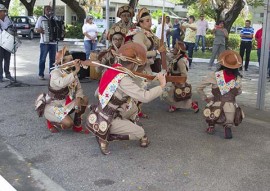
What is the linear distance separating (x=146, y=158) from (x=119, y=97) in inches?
31.8

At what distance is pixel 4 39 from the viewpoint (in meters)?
8.77

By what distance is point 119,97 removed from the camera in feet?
14.7

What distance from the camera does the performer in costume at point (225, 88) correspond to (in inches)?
202

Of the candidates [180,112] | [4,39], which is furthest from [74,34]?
[180,112]

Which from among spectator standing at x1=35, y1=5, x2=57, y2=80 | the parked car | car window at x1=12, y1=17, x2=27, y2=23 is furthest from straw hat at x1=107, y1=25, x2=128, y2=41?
car window at x1=12, y1=17, x2=27, y2=23

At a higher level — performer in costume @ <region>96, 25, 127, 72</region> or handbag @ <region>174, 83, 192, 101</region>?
performer in costume @ <region>96, 25, 127, 72</region>

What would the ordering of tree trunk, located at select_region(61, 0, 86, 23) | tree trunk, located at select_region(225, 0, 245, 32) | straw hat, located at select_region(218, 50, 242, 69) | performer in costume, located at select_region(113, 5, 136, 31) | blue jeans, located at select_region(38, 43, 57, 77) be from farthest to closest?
tree trunk, located at select_region(61, 0, 86, 23) < tree trunk, located at select_region(225, 0, 245, 32) < blue jeans, located at select_region(38, 43, 57, 77) < performer in costume, located at select_region(113, 5, 136, 31) < straw hat, located at select_region(218, 50, 242, 69)

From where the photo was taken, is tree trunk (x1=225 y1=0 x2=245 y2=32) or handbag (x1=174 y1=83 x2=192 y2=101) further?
tree trunk (x1=225 y1=0 x2=245 y2=32)

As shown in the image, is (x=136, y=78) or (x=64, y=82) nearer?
(x=136, y=78)

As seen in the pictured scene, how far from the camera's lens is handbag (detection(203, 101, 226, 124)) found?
207 inches

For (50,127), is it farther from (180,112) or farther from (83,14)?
(83,14)

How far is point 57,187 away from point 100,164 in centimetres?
72

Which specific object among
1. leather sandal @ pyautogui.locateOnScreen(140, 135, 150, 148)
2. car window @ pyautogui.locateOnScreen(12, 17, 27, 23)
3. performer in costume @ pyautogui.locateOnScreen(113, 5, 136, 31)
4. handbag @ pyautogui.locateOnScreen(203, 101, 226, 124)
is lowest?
leather sandal @ pyautogui.locateOnScreen(140, 135, 150, 148)

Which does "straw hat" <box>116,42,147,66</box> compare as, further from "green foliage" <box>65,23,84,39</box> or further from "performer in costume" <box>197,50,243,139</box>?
"green foliage" <box>65,23,84,39</box>
